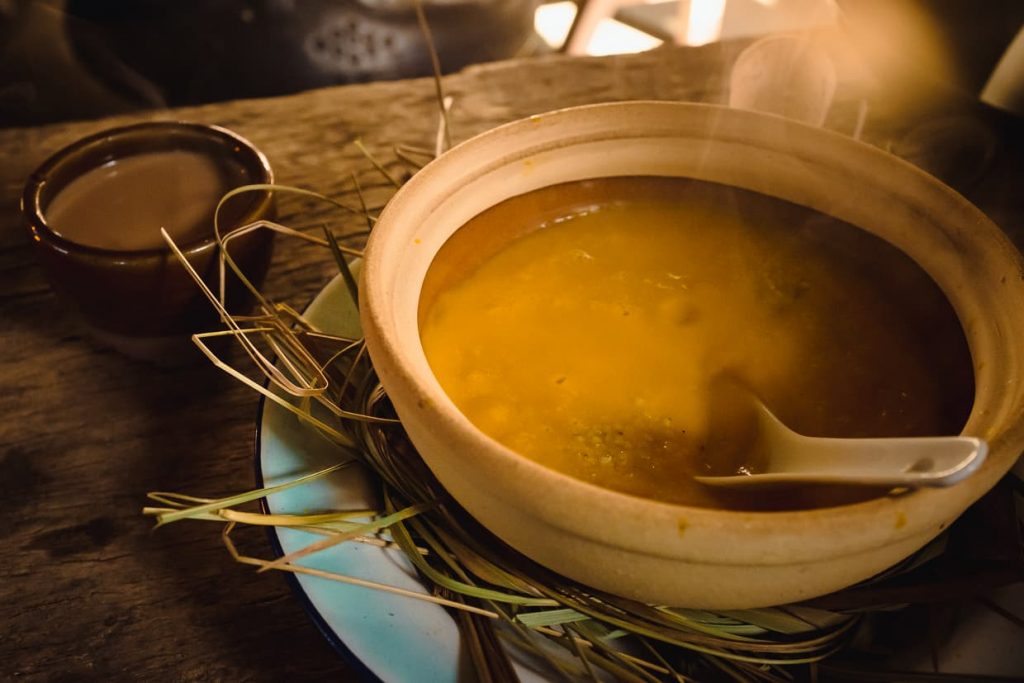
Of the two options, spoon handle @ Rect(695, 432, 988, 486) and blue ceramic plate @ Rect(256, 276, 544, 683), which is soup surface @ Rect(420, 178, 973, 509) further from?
blue ceramic plate @ Rect(256, 276, 544, 683)

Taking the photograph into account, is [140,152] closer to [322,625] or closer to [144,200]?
[144,200]

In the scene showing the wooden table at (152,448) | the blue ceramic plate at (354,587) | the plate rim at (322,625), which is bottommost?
the wooden table at (152,448)

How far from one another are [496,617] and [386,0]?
60.2 inches

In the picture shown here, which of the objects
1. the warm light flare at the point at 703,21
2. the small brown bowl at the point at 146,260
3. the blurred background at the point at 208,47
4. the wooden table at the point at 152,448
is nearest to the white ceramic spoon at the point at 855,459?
the wooden table at the point at 152,448

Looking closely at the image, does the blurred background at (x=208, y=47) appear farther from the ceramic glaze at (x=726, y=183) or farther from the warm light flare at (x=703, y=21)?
the ceramic glaze at (x=726, y=183)

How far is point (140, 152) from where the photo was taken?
0.97 metres

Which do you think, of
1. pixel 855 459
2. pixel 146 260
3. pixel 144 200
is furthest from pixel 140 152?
pixel 855 459

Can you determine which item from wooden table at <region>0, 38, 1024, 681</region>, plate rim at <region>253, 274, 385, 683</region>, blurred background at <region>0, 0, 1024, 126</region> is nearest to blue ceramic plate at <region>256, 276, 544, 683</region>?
plate rim at <region>253, 274, 385, 683</region>

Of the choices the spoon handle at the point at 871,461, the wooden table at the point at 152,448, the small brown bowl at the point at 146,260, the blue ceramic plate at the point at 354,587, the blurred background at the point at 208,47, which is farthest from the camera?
the blurred background at the point at 208,47

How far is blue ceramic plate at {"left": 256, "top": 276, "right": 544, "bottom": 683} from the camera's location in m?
0.56

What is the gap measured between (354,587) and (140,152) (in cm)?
65

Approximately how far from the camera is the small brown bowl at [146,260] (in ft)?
2.58

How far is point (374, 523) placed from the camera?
0.63 meters

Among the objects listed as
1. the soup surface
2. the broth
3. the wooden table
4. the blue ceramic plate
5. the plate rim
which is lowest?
the wooden table
